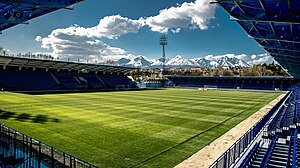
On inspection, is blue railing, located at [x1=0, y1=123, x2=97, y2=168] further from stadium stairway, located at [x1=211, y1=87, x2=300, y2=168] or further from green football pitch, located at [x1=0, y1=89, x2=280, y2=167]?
stadium stairway, located at [x1=211, y1=87, x2=300, y2=168]

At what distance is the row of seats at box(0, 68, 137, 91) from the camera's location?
54.5 meters

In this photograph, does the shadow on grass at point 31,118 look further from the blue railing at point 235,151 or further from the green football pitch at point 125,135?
the blue railing at point 235,151

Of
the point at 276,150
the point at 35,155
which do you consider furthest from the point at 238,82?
the point at 35,155

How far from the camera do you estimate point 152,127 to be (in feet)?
55.0

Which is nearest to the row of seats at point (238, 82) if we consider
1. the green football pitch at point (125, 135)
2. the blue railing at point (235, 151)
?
the green football pitch at point (125, 135)

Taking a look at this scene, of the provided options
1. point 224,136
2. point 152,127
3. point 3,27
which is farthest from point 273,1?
point 3,27

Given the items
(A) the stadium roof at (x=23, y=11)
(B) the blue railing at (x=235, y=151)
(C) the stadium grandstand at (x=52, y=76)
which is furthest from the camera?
(C) the stadium grandstand at (x=52, y=76)

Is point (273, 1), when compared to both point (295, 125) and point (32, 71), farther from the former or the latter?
point (32, 71)

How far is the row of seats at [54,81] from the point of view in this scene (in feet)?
179

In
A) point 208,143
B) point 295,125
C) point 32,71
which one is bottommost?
point 208,143

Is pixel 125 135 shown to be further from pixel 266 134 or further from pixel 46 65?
pixel 46 65

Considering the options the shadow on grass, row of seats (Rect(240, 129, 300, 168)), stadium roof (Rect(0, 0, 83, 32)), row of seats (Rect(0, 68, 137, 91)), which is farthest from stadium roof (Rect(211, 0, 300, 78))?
row of seats (Rect(0, 68, 137, 91))

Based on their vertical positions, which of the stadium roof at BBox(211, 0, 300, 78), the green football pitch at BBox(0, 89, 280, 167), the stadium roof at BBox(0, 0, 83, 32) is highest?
the stadium roof at BBox(0, 0, 83, 32)

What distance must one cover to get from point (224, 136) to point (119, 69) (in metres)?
66.8
